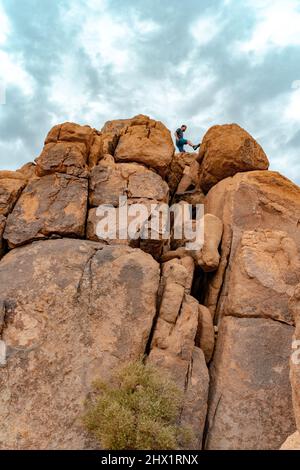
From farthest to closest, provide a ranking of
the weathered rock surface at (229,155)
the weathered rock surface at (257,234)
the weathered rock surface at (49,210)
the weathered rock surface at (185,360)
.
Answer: the weathered rock surface at (229,155)
the weathered rock surface at (49,210)
the weathered rock surface at (257,234)
the weathered rock surface at (185,360)

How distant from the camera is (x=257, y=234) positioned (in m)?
12.7

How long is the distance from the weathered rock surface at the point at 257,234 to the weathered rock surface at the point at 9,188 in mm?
6898

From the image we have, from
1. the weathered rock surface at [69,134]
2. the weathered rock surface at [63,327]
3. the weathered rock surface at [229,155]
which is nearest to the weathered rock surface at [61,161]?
the weathered rock surface at [69,134]

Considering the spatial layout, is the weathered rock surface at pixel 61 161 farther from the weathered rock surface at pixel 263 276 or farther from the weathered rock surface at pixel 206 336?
the weathered rock surface at pixel 206 336

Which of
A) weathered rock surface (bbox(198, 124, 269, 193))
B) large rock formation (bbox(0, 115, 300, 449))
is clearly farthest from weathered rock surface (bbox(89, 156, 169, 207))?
weathered rock surface (bbox(198, 124, 269, 193))

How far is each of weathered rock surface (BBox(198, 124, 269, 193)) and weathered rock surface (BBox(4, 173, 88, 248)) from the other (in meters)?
5.26

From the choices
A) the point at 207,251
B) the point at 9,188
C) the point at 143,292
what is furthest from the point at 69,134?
the point at 143,292

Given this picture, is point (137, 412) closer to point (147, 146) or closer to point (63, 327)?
point (63, 327)

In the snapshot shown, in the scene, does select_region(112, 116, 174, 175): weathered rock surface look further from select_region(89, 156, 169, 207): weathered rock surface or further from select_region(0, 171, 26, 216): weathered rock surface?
select_region(0, 171, 26, 216): weathered rock surface

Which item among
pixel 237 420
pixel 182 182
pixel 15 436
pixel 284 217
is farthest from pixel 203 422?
pixel 182 182

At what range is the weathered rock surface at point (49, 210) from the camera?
12.1m

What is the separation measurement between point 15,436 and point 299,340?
6.09 metres

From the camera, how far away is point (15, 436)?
8.32 meters
